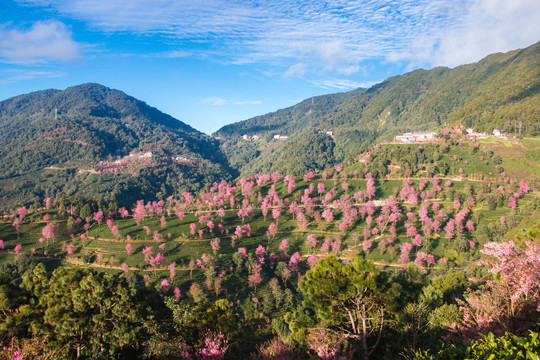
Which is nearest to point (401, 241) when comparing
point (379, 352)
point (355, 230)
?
point (355, 230)

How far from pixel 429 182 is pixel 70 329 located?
9052 cm

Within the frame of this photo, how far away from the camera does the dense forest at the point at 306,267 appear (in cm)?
1525

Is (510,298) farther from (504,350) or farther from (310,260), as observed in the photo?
(310,260)

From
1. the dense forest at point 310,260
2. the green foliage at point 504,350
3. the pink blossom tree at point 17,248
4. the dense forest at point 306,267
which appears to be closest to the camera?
the green foliage at point 504,350

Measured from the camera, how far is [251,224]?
7569cm

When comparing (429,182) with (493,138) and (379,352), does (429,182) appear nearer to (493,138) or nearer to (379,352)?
(493,138)

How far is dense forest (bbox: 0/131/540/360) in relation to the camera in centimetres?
1525

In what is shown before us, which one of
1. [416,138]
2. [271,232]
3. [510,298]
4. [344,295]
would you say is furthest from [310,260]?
[416,138]

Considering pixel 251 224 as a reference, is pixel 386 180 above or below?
above

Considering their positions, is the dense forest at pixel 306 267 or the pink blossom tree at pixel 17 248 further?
the pink blossom tree at pixel 17 248

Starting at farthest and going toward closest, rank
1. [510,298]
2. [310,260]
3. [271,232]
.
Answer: [271,232]
[310,260]
[510,298]

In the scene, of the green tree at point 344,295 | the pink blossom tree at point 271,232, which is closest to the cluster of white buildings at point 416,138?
the pink blossom tree at point 271,232

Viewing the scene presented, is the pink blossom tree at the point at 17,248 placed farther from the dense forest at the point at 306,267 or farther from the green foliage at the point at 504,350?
the green foliage at the point at 504,350

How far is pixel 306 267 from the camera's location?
6022 cm
